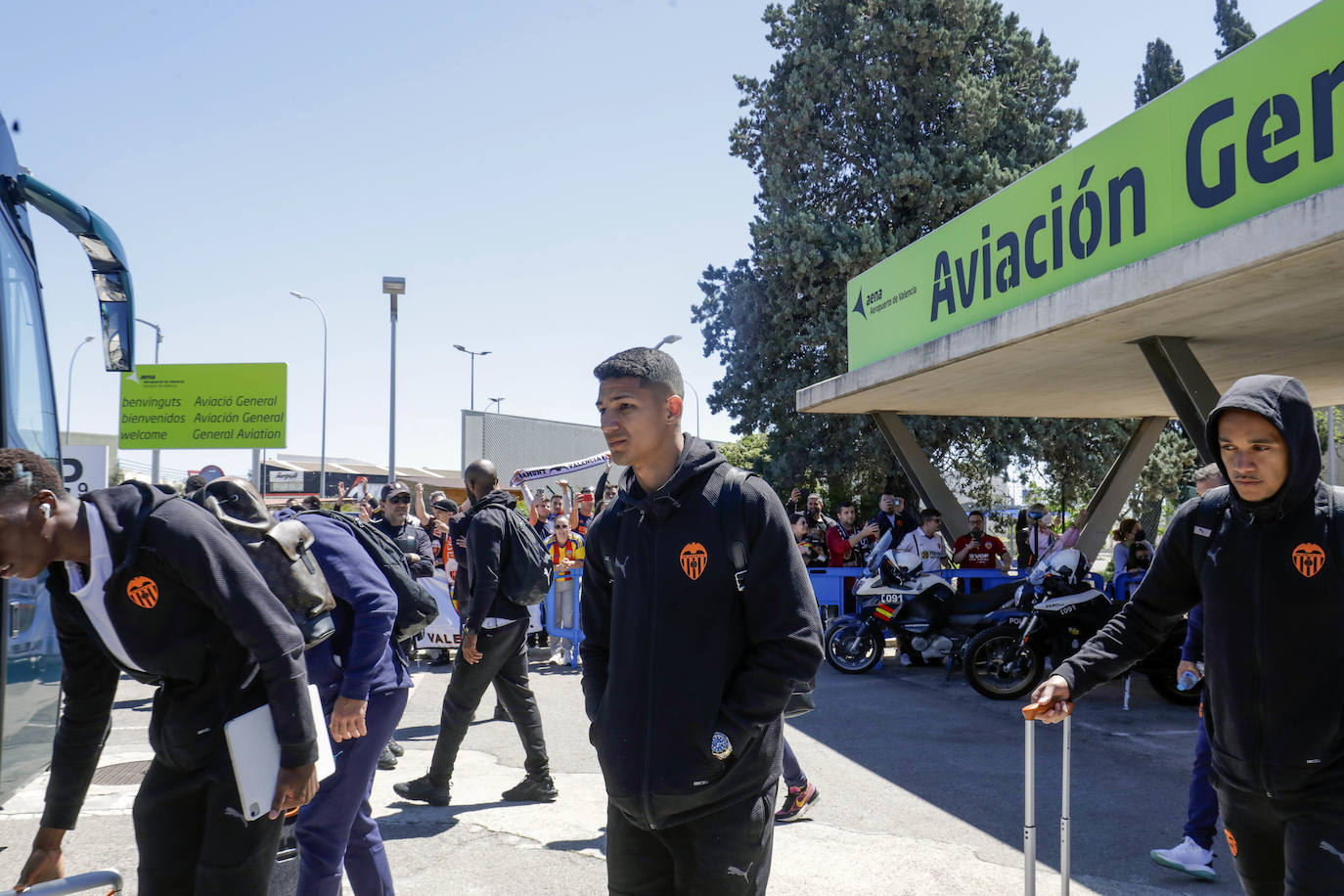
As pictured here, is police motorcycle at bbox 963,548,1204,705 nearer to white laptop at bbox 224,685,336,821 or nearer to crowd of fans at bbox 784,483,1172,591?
crowd of fans at bbox 784,483,1172,591

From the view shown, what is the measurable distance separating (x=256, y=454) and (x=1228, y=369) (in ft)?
87.5

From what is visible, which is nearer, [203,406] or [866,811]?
[866,811]

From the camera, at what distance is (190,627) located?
8.84ft

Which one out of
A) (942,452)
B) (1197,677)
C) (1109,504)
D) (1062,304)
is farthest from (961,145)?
(1197,677)

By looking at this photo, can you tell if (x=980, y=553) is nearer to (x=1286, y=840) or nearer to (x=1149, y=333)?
(x=1149, y=333)

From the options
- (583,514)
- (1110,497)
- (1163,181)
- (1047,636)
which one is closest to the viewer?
(1163,181)

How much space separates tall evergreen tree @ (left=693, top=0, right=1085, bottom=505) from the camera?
21719mm

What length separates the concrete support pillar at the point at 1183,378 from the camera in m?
8.78

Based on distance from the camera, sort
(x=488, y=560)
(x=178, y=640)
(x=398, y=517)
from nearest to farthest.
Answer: (x=178, y=640), (x=488, y=560), (x=398, y=517)

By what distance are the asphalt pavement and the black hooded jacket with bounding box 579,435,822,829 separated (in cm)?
243

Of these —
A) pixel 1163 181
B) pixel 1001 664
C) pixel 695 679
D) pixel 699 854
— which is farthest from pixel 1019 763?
pixel 695 679

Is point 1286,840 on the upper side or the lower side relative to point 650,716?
lower

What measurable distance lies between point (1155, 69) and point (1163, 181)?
32.6 meters

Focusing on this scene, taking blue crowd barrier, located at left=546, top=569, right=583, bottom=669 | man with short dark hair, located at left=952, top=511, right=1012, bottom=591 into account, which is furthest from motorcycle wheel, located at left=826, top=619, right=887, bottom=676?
blue crowd barrier, located at left=546, top=569, right=583, bottom=669
